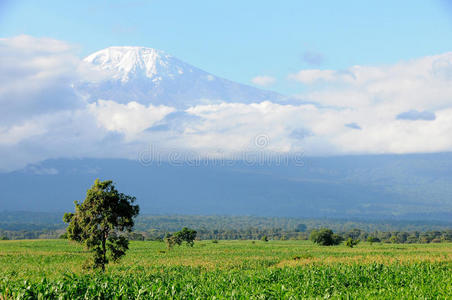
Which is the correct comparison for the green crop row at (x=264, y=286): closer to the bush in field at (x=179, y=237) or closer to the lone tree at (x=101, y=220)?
the lone tree at (x=101, y=220)

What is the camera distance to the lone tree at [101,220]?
33.6m

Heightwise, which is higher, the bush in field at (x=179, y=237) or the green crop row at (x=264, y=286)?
the green crop row at (x=264, y=286)

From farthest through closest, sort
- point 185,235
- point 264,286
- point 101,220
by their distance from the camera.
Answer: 1. point 185,235
2. point 101,220
3. point 264,286

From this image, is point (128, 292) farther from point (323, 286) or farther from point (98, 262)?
point (98, 262)

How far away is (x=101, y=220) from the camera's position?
33812mm

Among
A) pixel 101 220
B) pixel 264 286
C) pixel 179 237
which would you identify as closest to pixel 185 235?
pixel 179 237

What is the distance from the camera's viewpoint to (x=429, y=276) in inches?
1194

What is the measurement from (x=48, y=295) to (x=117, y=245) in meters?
15.5

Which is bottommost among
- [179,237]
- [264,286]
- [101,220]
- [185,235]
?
[179,237]

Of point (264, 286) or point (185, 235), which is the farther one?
point (185, 235)

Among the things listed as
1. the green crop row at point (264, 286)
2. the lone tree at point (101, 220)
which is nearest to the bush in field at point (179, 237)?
the lone tree at point (101, 220)

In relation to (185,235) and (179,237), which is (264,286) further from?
(185,235)

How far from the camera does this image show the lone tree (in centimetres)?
3359

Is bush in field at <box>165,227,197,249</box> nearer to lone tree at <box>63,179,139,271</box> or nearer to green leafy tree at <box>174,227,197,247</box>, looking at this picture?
green leafy tree at <box>174,227,197,247</box>
